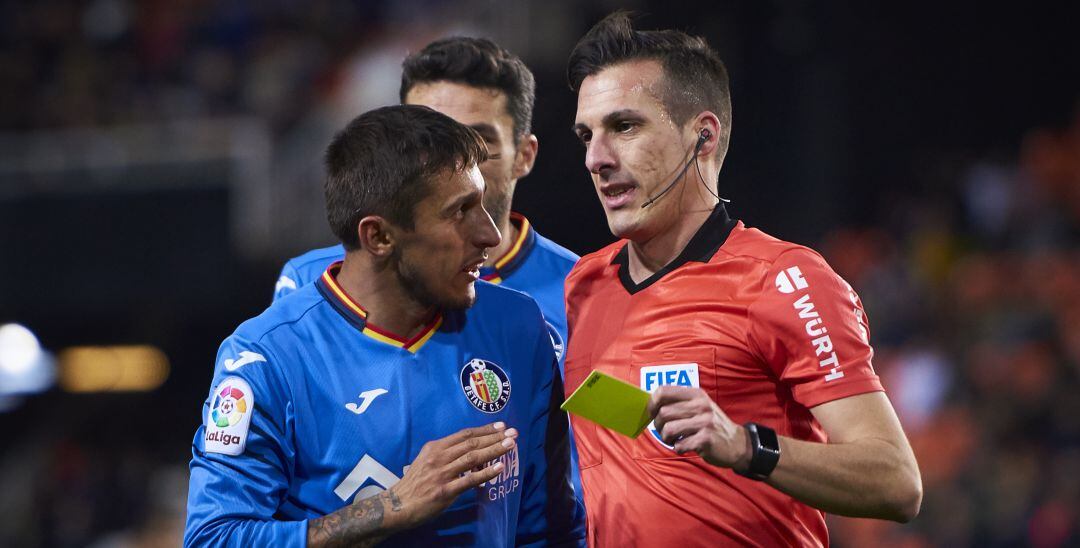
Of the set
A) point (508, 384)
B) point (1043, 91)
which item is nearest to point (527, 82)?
point (508, 384)

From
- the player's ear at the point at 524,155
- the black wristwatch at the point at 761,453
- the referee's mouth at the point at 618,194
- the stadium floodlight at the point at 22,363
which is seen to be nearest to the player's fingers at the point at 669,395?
the black wristwatch at the point at 761,453

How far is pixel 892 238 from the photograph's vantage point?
10227 millimetres

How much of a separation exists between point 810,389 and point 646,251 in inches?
26.8

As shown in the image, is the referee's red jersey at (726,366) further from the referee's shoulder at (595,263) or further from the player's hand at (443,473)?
the player's hand at (443,473)

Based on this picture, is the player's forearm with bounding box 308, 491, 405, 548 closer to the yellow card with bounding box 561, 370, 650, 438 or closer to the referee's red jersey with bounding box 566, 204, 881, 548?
the yellow card with bounding box 561, 370, 650, 438

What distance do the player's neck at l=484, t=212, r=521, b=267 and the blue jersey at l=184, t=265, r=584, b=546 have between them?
2.25ft

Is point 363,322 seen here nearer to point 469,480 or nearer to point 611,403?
point 469,480

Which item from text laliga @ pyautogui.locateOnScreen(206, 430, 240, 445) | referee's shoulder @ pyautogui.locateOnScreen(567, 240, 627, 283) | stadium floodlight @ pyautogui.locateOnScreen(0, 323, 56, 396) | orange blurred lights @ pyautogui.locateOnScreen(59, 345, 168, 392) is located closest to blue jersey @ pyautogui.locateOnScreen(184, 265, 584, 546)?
text laliga @ pyautogui.locateOnScreen(206, 430, 240, 445)

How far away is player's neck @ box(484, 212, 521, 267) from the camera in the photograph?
159 inches

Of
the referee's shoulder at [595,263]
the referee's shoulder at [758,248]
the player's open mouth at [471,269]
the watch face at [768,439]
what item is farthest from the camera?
the referee's shoulder at [595,263]

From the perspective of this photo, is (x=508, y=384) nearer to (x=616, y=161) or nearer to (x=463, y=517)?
(x=463, y=517)

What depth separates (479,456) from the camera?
2.91 m

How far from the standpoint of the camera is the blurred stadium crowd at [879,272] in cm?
760

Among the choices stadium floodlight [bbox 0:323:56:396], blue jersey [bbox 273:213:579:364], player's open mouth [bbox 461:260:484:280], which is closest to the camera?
player's open mouth [bbox 461:260:484:280]
